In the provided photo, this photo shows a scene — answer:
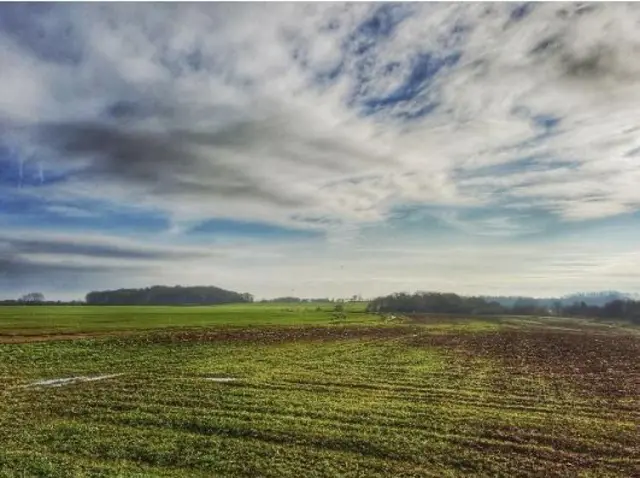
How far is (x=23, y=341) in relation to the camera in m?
58.2

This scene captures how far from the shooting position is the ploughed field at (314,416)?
59.4 ft

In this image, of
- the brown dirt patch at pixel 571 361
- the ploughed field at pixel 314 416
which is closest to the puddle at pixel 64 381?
the ploughed field at pixel 314 416

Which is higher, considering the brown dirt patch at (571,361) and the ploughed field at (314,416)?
the ploughed field at (314,416)

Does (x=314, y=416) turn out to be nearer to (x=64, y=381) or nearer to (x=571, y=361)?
(x=64, y=381)

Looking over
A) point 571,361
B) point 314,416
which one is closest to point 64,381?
point 314,416

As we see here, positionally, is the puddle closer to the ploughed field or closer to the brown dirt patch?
the ploughed field

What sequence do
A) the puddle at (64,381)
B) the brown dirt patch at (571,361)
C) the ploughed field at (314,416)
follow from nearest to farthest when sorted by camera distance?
the ploughed field at (314,416) < the puddle at (64,381) < the brown dirt patch at (571,361)

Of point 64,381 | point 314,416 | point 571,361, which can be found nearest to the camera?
point 314,416

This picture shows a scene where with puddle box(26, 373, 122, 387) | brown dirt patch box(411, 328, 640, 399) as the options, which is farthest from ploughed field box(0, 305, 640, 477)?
brown dirt patch box(411, 328, 640, 399)

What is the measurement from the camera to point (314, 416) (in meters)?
24.0

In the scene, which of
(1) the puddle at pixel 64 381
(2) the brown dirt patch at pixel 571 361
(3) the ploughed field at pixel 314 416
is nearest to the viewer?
(3) the ploughed field at pixel 314 416

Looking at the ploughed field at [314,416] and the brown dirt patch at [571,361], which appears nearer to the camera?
the ploughed field at [314,416]

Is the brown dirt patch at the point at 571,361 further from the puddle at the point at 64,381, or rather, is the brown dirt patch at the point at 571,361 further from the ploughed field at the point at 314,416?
the puddle at the point at 64,381

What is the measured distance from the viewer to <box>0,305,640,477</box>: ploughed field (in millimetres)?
18109
